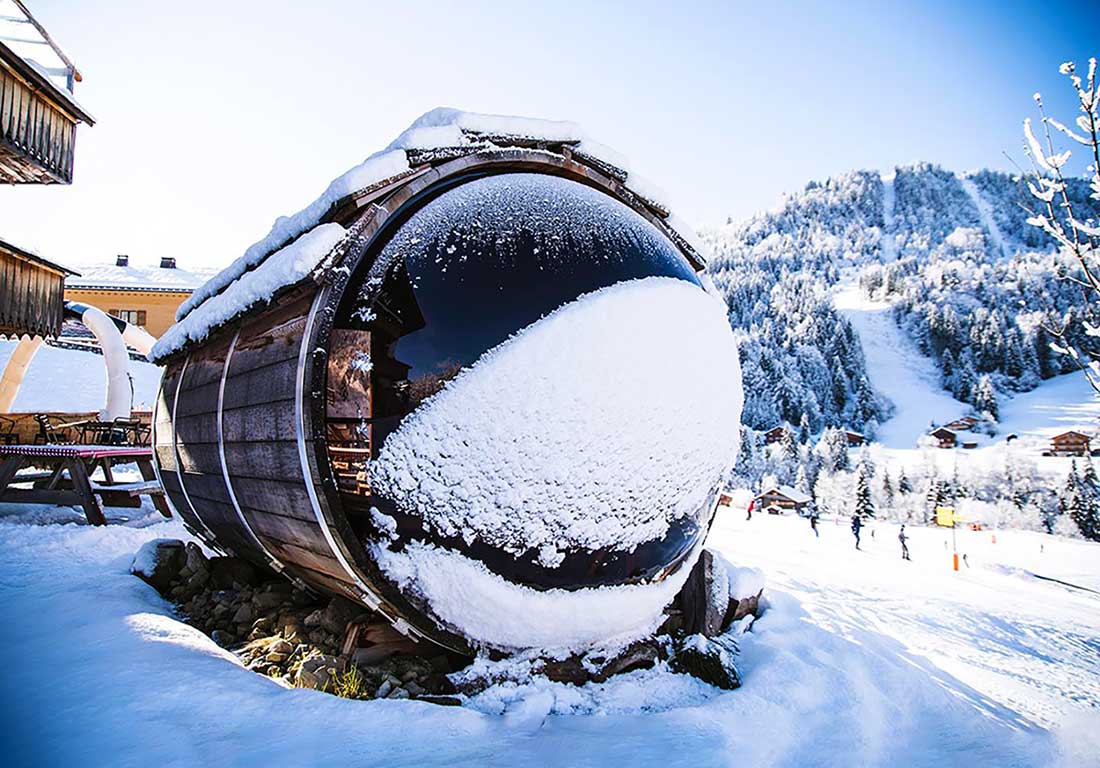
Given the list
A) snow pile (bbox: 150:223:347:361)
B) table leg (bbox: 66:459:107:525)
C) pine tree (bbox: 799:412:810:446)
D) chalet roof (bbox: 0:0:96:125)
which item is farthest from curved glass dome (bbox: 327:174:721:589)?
pine tree (bbox: 799:412:810:446)

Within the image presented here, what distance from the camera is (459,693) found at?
2.30 meters

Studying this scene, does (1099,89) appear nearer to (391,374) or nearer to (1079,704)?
(1079,704)

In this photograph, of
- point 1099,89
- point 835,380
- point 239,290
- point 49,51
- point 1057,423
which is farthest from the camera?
point 835,380

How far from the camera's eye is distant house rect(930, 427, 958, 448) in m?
89.2

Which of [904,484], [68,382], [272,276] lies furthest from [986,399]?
[272,276]

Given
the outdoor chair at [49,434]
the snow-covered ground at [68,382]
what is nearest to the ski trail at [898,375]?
the snow-covered ground at [68,382]

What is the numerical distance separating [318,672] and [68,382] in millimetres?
34145

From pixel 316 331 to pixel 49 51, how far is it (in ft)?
46.0

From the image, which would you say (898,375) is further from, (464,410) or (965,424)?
(464,410)

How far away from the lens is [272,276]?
96.8 inches

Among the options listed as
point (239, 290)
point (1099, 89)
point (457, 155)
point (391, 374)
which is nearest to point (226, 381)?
point (239, 290)

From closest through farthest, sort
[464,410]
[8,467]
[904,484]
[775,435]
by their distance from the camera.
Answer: [464,410], [8,467], [904,484], [775,435]

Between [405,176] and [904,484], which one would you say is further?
[904,484]

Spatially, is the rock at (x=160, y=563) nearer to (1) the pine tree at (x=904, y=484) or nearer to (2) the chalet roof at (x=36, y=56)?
(2) the chalet roof at (x=36, y=56)
